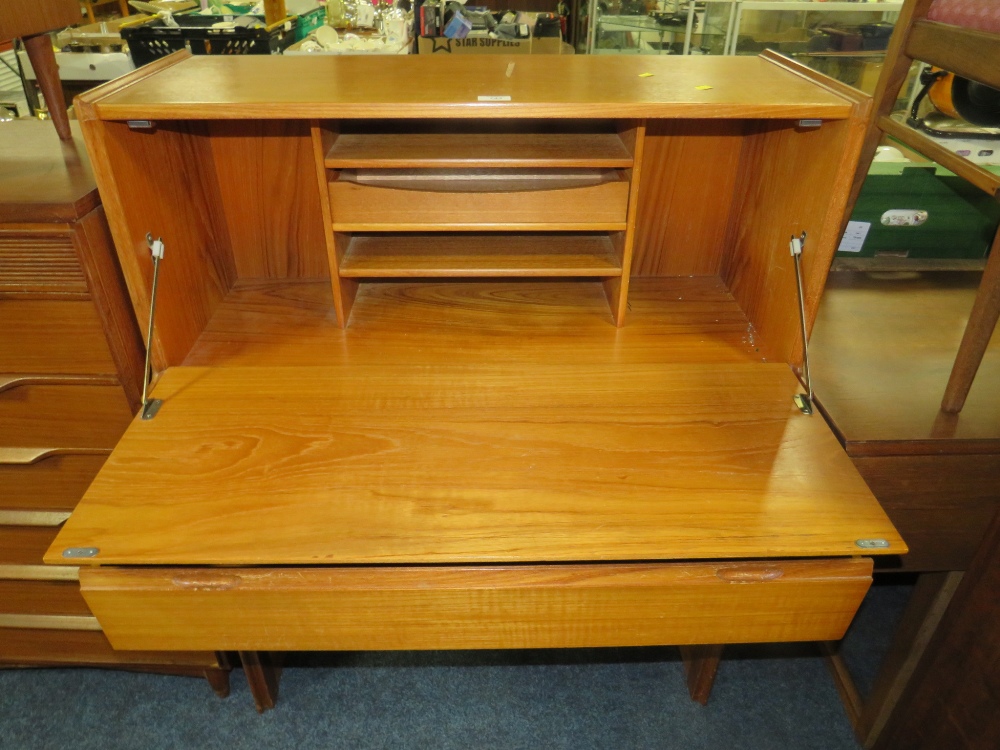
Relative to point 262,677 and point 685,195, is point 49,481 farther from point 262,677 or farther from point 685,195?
point 685,195

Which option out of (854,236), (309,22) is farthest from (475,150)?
(309,22)

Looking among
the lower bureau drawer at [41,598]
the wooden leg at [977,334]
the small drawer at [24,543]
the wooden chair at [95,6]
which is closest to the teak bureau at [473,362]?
the wooden leg at [977,334]

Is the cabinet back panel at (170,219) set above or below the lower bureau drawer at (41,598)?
above

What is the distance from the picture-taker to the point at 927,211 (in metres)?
1.50

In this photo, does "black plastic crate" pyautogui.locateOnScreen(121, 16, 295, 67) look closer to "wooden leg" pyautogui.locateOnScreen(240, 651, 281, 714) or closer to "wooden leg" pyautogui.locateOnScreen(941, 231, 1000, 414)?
"wooden leg" pyautogui.locateOnScreen(240, 651, 281, 714)

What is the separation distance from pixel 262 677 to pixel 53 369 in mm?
729

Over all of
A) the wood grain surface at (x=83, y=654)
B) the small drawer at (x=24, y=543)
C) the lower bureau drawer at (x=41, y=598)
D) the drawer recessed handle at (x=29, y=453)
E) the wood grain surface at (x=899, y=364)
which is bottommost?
the wood grain surface at (x=83, y=654)

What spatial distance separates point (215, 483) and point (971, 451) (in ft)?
3.62

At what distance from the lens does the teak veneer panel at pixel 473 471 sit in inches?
32.9

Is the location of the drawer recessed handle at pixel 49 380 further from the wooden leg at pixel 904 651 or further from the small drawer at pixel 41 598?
the wooden leg at pixel 904 651

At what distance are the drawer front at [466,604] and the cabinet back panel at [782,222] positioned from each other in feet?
1.33

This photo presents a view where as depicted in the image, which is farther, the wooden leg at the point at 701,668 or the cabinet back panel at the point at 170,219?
the wooden leg at the point at 701,668

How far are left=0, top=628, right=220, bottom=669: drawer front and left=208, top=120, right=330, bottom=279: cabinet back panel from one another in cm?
78

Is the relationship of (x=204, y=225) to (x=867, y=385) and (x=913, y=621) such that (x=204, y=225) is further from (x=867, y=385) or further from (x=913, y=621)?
(x=913, y=621)
